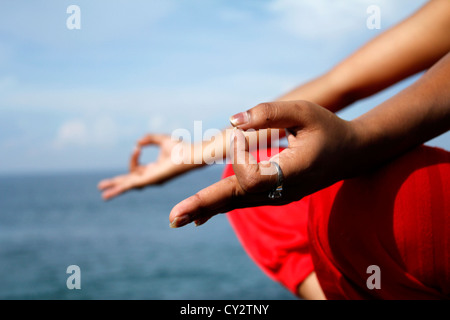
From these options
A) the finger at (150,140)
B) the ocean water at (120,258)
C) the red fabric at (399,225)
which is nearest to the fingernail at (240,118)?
the red fabric at (399,225)

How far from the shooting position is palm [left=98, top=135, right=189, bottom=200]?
2.04 meters

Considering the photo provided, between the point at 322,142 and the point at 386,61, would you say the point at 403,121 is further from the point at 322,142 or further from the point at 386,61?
the point at 386,61

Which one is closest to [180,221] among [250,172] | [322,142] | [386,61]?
[250,172]

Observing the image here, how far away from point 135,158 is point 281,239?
1.29m

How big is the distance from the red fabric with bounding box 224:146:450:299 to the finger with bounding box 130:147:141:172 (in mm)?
1621

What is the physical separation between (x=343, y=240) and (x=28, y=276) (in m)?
40.0

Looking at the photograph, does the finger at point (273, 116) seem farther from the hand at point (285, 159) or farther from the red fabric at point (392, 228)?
the red fabric at point (392, 228)

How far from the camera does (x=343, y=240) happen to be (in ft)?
3.07

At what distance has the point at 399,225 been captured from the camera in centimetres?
87

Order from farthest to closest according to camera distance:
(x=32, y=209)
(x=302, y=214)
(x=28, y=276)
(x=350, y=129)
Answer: (x=32, y=209) → (x=28, y=276) → (x=302, y=214) → (x=350, y=129)

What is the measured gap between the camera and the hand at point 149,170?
2028 mm
